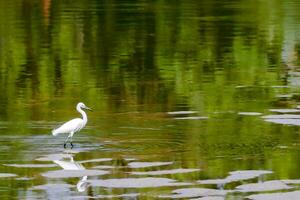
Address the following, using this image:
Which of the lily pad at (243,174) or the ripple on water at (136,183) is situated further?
the lily pad at (243,174)

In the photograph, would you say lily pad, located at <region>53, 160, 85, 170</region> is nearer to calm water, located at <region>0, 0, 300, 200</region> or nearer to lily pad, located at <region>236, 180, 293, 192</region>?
calm water, located at <region>0, 0, 300, 200</region>

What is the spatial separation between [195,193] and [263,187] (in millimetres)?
818

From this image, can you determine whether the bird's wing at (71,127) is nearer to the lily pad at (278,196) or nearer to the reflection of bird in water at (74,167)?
the reflection of bird in water at (74,167)

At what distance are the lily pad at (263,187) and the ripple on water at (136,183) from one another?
679mm

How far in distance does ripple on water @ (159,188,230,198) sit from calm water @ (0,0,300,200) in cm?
1

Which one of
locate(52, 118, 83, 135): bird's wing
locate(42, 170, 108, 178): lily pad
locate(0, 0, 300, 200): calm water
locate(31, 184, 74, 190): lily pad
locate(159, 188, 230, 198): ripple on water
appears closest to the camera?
locate(159, 188, 230, 198): ripple on water

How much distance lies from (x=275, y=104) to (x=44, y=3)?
2945 centimetres

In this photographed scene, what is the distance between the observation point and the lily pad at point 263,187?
12.0 m

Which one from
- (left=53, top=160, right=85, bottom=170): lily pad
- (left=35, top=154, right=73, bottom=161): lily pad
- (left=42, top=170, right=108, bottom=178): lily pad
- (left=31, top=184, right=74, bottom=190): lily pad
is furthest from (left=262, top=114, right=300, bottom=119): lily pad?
(left=31, top=184, right=74, bottom=190): lily pad

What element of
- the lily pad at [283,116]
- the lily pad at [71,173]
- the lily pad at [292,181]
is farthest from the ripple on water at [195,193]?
the lily pad at [283,116]

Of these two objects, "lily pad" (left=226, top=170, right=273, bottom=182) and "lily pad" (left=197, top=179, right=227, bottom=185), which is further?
"lily pad" (left=226, top=170, right=273, bottom=182)

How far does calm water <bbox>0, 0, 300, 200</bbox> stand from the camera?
495 inches

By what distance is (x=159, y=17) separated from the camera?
38438 millimetres

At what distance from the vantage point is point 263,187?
1210cm
